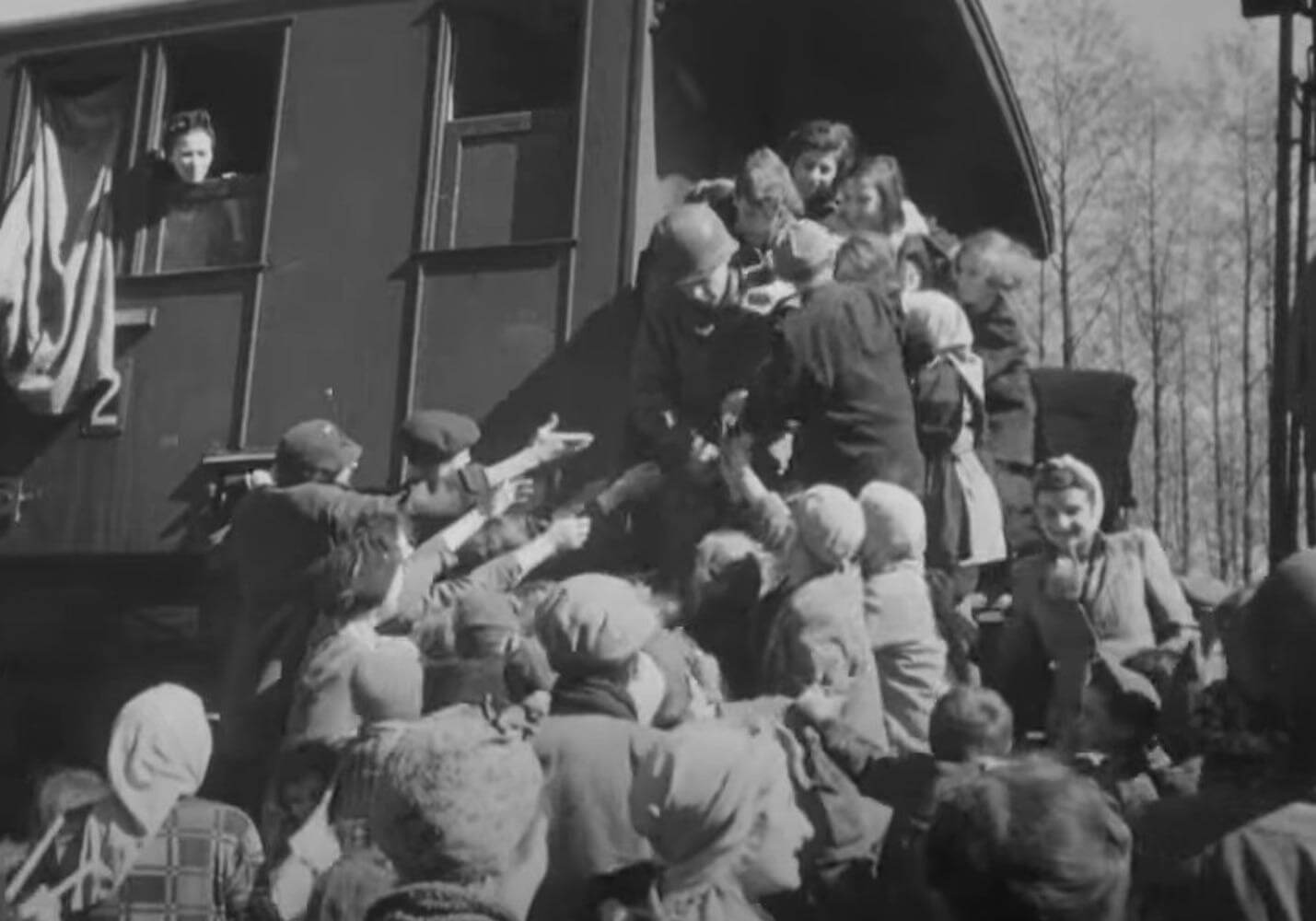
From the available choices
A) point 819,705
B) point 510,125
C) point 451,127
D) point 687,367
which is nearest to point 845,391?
point 687,367

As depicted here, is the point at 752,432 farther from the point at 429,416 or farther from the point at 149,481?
the point at 149,481

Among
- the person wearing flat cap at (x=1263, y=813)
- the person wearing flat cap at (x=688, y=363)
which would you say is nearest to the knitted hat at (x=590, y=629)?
the person wearing flat cap at (x=1263, y=813)

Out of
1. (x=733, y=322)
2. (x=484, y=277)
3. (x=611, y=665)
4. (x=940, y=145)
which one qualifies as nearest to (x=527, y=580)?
(x=733, y=322)

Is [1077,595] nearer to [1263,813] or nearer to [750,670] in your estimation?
[750,670]

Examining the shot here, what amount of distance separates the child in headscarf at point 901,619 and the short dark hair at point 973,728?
4.25ft

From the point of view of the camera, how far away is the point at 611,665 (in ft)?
13.8

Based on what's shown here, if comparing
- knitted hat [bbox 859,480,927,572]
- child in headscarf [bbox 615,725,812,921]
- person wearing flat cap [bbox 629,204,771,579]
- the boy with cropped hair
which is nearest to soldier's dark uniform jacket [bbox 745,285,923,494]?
person wearing flat cap [bbox 629,204,771,579]

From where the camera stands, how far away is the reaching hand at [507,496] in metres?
7.41

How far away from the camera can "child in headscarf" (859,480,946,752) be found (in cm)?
562

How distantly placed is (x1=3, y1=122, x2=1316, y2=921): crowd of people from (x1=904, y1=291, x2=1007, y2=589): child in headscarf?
0.05ft

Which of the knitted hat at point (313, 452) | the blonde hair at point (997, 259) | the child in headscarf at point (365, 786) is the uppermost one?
the blonde hair at point (997, 259)

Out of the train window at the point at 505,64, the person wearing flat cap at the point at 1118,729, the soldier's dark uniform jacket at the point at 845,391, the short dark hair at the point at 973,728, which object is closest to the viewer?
the short dark hair at the point at 973,728

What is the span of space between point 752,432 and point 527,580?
1.16m

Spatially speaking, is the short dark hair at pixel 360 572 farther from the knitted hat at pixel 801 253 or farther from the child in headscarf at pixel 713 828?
the child in headscarf at pixel 713 828
